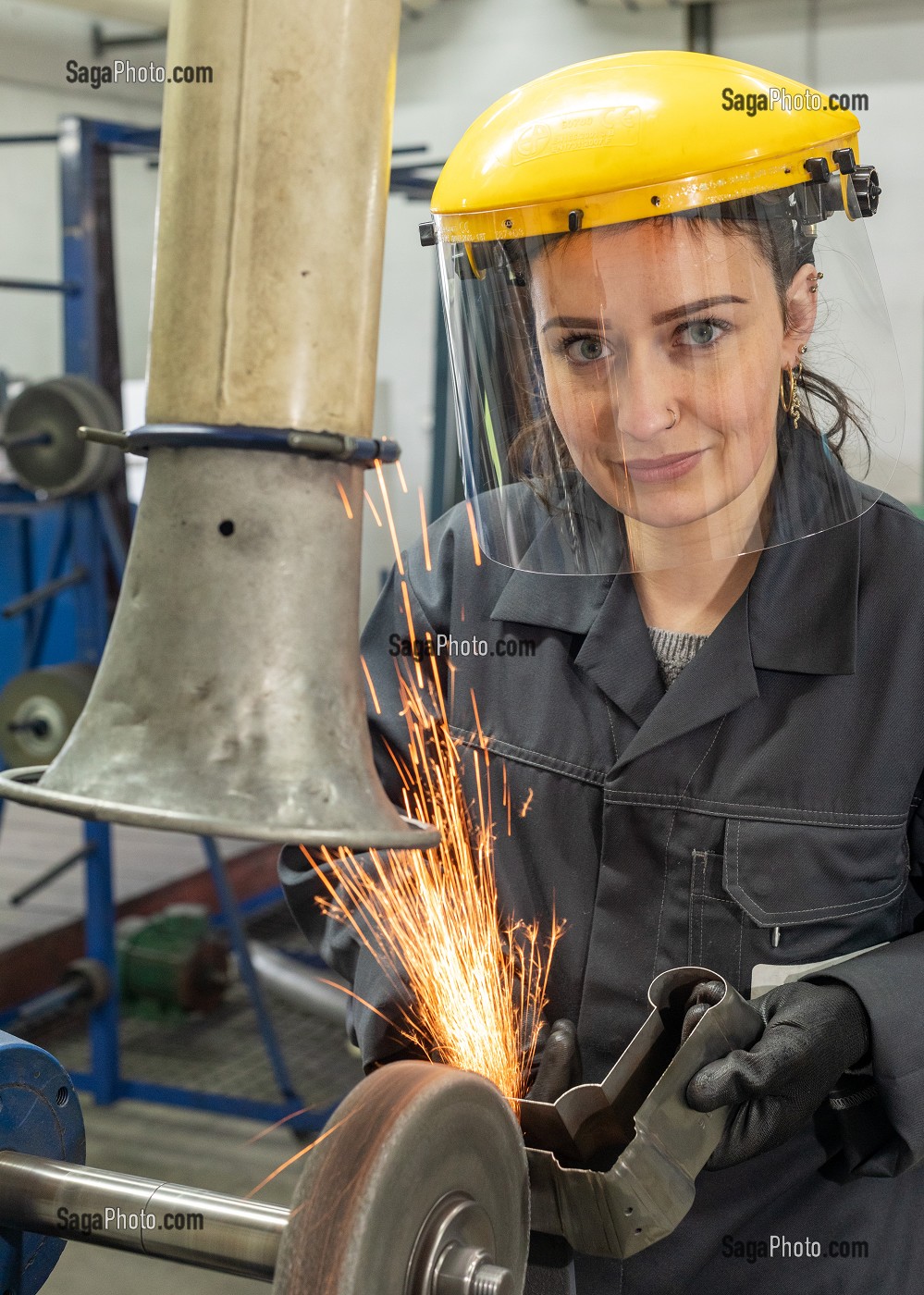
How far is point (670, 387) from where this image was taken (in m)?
1.28

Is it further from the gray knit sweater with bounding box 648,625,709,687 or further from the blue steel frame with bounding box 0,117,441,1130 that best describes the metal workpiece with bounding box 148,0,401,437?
the blue steel frame with bounding box 0,117,441,1130

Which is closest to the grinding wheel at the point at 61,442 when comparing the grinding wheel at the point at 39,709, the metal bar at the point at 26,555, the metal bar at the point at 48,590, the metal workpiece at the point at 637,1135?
the metal bar at the point at 48,590

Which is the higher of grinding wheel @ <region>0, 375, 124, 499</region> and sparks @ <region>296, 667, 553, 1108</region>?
grinding wheel @ <region>0, 375, 124, 499</region>

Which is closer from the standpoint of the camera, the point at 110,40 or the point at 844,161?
the point at 844,161

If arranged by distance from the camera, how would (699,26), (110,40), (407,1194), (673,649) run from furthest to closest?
(110,40)
(699,26)
(673,649)
(407,1194)

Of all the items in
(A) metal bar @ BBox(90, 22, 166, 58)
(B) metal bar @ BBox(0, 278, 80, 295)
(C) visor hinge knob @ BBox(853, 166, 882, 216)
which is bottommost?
(C) visor hinge knob @ BBox(853, 166, 882, 216)

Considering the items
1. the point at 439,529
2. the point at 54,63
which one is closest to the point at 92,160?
the point at 439,529

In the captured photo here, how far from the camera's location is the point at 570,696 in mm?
1507

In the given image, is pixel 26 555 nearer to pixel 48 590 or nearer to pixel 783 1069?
pixel 48 590

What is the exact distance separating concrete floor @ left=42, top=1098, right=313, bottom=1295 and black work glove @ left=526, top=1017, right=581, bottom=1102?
2.22m

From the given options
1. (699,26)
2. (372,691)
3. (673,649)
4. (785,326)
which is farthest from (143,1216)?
(699,26)

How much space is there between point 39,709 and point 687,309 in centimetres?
279

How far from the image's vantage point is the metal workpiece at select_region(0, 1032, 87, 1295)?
1.13 m

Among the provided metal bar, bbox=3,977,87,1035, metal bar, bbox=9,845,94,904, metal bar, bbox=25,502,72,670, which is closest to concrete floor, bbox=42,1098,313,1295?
metal bar, bbox=3,977,87,1035
